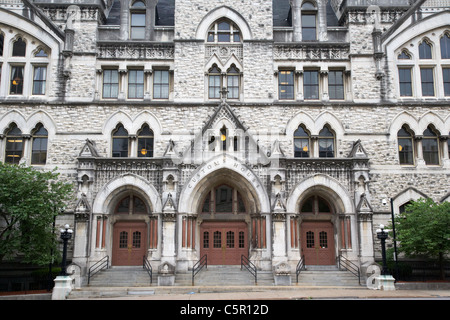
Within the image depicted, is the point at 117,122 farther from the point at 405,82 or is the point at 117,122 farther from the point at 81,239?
the point at 405,82

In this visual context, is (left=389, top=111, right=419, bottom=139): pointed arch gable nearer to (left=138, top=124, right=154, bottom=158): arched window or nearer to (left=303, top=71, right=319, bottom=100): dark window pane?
(left=303, top=71, right=319, bottom=100): dark window pane

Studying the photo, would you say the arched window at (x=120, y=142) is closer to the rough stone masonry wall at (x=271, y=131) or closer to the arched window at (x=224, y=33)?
the rough stone masonry wall at (x=271, y=131)

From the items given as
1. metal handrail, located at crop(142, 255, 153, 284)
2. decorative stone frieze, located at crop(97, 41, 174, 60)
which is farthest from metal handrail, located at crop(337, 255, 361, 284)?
decorative stone frieze, located at crop(97, 41, 174, 60)

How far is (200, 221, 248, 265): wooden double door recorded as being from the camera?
77.0 ft

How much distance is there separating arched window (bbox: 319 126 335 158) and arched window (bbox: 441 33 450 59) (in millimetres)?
8721

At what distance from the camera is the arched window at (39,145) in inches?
952

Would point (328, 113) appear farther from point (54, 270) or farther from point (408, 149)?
point (54, 270)

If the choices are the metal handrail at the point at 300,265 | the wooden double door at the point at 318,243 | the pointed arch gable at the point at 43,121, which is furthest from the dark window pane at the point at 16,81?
the metal handrail at the point at 300,265

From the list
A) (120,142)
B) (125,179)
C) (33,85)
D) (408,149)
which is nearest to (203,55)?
(120,142)

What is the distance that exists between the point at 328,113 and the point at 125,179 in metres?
12.6

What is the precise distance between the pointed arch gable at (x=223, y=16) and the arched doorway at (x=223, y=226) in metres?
9.51

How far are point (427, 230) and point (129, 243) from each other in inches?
621

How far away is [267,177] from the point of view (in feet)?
75.0

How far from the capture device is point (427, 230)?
19.8 meters
